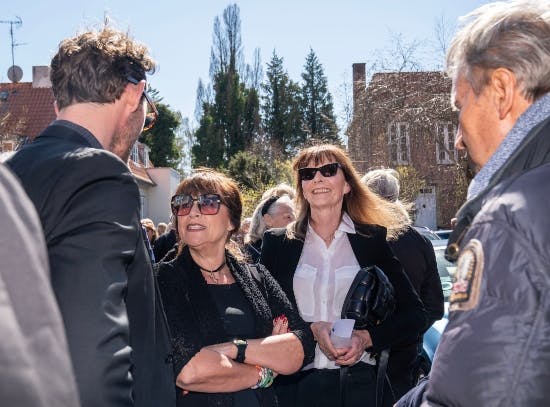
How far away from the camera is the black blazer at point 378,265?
391 centimetres

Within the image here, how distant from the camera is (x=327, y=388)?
12.5 ft

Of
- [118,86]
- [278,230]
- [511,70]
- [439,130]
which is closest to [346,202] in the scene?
[278,230]

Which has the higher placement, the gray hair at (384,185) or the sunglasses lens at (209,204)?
the gray hair at (384,185)

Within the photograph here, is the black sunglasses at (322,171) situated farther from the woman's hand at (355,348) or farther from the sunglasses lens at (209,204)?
the woman's hand at (355,348)

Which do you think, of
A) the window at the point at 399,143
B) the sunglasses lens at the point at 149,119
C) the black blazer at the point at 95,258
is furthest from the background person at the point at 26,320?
the window at the point at 399,143

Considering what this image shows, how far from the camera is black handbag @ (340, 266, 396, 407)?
11.9 feet

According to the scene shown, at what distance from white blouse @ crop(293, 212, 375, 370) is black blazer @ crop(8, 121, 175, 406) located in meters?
1.97

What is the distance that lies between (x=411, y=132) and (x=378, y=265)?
16.7 meters

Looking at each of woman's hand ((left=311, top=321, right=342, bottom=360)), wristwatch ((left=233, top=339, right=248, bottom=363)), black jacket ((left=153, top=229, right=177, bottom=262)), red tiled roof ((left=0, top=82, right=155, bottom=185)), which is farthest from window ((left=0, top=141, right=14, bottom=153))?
wristwatch ((left=233, top=339, right=248, bottom=363))

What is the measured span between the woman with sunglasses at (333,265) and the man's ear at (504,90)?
2.16 meters

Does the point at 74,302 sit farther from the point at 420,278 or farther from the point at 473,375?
the point at 420,278

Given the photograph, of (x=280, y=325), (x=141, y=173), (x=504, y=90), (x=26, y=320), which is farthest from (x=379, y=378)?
(x=141, y=173)

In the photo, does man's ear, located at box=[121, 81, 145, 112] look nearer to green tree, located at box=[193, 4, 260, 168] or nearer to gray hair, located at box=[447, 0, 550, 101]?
gray hair, located at box=[447, 0, 550, 101]

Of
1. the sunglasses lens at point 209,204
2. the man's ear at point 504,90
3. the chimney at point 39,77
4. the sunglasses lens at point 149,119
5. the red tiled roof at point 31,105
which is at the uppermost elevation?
the chimney at point 39,77
